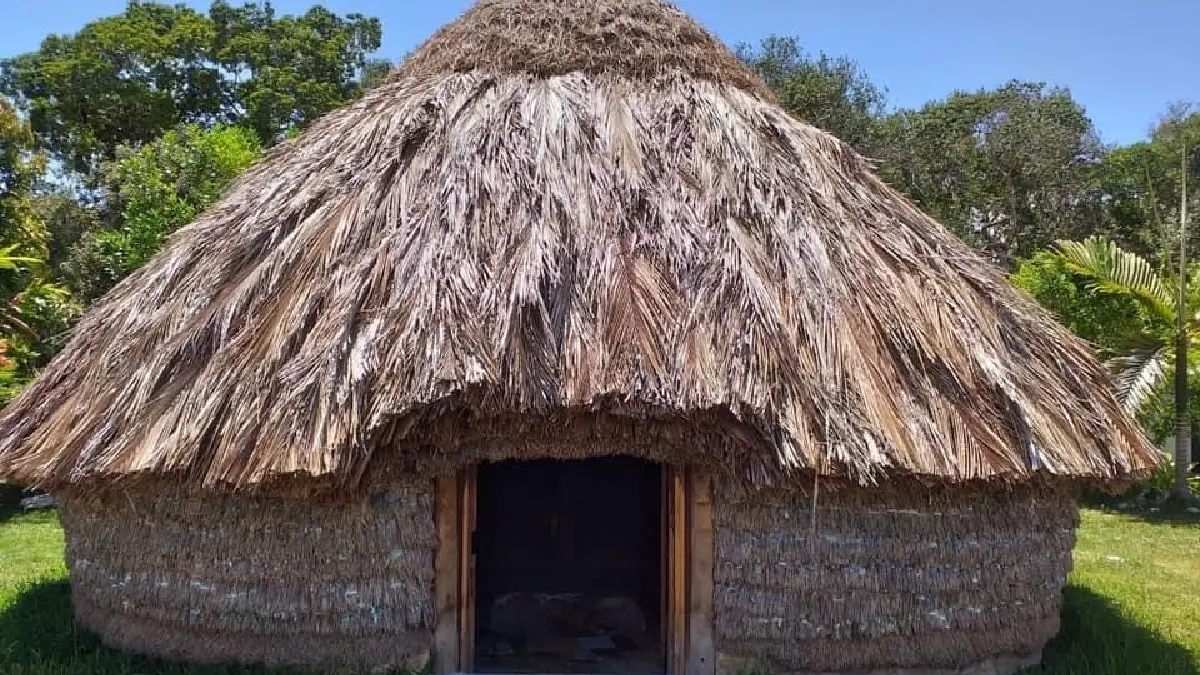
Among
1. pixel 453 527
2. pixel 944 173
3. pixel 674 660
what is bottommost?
pixel 674 660

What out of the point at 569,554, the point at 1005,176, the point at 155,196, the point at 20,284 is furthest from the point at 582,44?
the point at 1005,176

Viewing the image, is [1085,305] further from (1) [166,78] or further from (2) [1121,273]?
(1) [166,78]

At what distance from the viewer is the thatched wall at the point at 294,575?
4879mm

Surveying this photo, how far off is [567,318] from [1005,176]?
17335mm

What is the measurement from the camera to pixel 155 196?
41.8 ft

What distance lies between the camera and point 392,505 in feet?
16.0

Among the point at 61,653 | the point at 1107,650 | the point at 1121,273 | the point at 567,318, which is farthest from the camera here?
the point at 1121,273

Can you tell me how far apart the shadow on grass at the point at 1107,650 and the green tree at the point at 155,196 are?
10.7 meters

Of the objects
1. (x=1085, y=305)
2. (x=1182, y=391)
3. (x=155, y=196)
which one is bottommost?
(x=1182, y=391)

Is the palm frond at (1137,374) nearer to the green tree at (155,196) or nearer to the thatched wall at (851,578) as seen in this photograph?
the thatched wall at (851,578)

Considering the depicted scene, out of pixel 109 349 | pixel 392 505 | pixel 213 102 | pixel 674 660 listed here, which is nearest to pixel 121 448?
pixel 109 349

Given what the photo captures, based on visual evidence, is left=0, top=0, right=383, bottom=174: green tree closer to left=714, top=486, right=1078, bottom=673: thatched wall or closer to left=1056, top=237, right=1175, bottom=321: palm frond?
left=1056, top=237, right=1175, bottom=321: palm frond

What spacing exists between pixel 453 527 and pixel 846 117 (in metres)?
16.5

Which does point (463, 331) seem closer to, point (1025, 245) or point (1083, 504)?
point (1083, 504)
